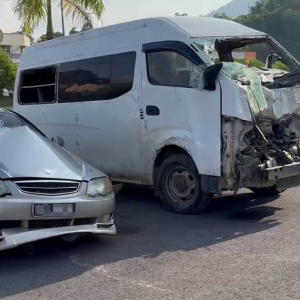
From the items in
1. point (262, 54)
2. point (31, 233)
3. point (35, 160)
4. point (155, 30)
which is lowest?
point (31, 233)

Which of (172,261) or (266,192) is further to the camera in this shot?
(266,192)

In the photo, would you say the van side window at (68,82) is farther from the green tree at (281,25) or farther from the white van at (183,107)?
the green tree at (281,25)

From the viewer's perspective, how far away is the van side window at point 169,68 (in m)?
7.69

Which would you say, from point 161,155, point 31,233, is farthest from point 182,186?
point 31,233

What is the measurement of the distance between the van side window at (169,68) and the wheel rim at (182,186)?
1.20 metres

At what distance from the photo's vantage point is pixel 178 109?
305 inches

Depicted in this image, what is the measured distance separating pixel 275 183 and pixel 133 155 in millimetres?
2160

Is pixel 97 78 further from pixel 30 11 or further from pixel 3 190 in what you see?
pixel 30 11

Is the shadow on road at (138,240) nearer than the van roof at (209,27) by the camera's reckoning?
Yes

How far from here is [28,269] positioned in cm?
562

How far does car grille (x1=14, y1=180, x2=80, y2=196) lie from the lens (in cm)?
574

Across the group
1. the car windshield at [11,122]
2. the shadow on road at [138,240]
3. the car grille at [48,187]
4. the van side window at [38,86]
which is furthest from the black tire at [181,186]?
the van side window at [38,86]

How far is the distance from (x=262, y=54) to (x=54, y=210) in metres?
5.26

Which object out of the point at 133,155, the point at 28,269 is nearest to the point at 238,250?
the point at 28,269
